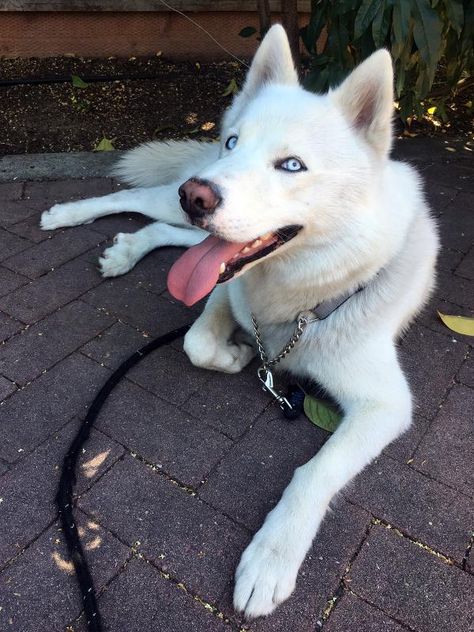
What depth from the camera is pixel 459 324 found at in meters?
2.79

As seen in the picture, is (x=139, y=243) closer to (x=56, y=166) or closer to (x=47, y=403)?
(x=47, y=403)

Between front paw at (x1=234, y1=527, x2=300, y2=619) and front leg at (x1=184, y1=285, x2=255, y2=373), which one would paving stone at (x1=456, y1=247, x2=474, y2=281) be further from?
front paw at (x1=234, y1=527, x2=300, y2=619)

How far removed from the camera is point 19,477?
1.98 metres

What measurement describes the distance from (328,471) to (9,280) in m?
2.01

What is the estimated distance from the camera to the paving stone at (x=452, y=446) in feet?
6.86

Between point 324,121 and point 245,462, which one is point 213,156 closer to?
point 324,121

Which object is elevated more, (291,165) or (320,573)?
(291,165)

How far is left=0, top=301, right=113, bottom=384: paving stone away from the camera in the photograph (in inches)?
95.7

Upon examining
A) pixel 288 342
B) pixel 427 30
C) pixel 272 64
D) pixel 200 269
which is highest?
pixel 427 30

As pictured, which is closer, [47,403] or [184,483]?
[184,483]

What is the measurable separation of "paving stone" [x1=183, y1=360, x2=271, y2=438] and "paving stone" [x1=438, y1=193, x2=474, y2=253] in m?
1.79

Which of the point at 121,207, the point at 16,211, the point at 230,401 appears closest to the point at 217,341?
the point at 230,401

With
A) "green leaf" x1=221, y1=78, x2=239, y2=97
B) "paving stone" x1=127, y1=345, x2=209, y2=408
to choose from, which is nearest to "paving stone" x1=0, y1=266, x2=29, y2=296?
"paving stone" x1=127, y1=345, x2=209, y2=408

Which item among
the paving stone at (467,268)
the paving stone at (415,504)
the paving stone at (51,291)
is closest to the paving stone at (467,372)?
the paving stone at (415,504)
